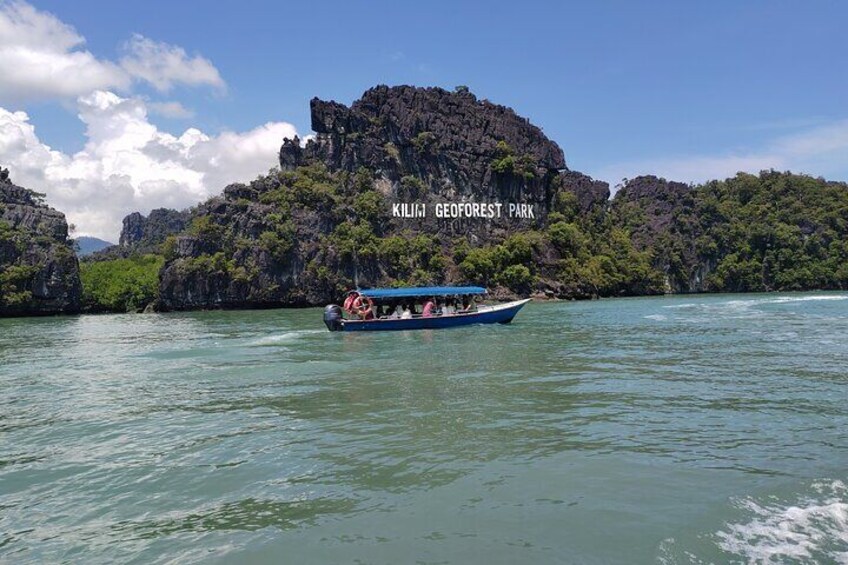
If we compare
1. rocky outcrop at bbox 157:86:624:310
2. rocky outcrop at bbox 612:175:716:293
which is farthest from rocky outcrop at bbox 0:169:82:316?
rocky outcrop at bbox 612:175:716:293

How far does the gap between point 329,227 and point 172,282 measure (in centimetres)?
2022

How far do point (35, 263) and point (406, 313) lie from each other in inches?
2066

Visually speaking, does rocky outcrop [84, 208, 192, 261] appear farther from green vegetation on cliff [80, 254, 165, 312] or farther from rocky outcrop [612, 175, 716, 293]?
rocky outcrop [612, 175, 716, 293]

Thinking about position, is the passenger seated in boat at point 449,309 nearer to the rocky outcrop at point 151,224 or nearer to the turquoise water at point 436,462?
the turquoise water at point 436,462

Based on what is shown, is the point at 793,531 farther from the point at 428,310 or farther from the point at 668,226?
the point at 668,226

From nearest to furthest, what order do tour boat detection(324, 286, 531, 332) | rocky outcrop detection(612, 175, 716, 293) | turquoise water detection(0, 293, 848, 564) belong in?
turquoise water detection(0, 293, 848, 564) < tour boat detection(324, 286, 531, 332) < rocky outcrop detection(612, 175, 716, 293)

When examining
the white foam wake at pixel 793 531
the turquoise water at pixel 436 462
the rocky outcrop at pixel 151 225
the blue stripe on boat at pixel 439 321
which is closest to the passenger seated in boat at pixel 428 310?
the blue stripe on boat at pixel 439 321

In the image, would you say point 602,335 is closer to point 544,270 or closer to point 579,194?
point 544,270

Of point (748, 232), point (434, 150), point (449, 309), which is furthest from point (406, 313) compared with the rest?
point (748, 232)

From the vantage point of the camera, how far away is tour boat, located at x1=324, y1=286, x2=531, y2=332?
32.4m

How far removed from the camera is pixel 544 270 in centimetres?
8462

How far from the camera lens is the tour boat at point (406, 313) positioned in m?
32.4

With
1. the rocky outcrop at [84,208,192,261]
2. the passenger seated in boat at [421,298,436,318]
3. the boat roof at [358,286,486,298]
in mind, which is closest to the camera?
the boat roof at [358,286,486,298]

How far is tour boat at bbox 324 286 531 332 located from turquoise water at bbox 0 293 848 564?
12.3 metres
